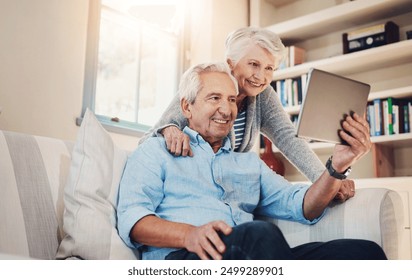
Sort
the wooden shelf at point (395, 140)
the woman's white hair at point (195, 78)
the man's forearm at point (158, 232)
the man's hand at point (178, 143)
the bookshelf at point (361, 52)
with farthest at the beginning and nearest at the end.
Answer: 1. the bookshelf at point (361, 52)
2. the wooden shelf at point (395, 140)
3. the woman's white hair at point (195, 78)
4. the man's hand at point (178, 143)
5. the man's forearm at point (158, 232)

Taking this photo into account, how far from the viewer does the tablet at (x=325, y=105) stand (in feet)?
3.26

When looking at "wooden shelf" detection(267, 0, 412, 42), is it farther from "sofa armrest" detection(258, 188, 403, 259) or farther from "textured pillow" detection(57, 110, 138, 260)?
"textured pillow" detection(57, 110, 138, 260)

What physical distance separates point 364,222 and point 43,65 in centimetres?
173

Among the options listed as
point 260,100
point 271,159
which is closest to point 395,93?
point 271,159

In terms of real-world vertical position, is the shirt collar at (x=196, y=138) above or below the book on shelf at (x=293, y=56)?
below

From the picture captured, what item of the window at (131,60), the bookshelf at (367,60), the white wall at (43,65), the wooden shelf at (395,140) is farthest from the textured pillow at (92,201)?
the wooden shelf at (395,140)

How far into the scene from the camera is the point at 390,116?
2.52 metres

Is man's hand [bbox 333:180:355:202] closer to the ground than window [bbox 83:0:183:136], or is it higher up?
closer to the ground

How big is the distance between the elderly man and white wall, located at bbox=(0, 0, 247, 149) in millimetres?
1169

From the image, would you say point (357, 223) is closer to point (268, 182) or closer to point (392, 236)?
point (392, 236)

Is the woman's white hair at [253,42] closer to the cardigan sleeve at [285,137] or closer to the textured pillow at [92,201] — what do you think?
the cardigan sleeve at [285,137]

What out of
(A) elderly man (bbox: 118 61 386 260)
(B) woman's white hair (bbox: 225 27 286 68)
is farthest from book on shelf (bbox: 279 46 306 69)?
(A) elderly man (bbox: 118 61 386 260)

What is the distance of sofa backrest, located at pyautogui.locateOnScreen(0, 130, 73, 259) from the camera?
0.96 m

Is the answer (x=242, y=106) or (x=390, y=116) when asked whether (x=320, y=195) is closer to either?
(x=242, y=106)
